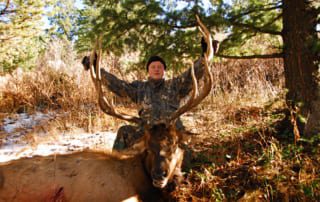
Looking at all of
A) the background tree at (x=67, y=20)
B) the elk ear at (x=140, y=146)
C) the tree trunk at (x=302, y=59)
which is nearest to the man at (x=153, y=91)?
the elk ear at (x=140, y=146)

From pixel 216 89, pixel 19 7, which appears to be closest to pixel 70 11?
pixel 19 7

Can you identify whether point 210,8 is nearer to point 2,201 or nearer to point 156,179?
point 156,179

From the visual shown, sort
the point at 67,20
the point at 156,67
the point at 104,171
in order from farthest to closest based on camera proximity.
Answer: the point at 67,20 → the point at 156,67 → the point at 104,171

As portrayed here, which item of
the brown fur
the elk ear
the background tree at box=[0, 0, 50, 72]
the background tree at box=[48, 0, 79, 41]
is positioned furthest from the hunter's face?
the background tree at box=[48, 0, 79, 41]

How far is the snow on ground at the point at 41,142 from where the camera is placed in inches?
202

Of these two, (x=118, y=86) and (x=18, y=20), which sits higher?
(x=18, y=20)

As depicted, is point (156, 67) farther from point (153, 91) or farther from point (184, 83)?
point (184, 83)

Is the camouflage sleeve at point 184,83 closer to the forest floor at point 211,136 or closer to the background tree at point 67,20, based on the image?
the forest floor at point 211,136

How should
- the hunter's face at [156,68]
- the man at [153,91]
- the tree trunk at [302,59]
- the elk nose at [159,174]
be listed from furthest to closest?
the hunter's face at [156,68] < the man at [153,91] < the tree trunk at [302,59] < the elk nose at [159,174]

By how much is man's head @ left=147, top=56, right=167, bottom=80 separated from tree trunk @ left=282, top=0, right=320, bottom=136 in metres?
1.82

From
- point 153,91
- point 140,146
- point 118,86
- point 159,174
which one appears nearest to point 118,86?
point 118,86

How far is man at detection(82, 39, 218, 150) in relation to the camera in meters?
4.07

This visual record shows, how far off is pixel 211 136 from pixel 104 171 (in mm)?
2352

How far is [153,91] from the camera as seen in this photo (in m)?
4.27
